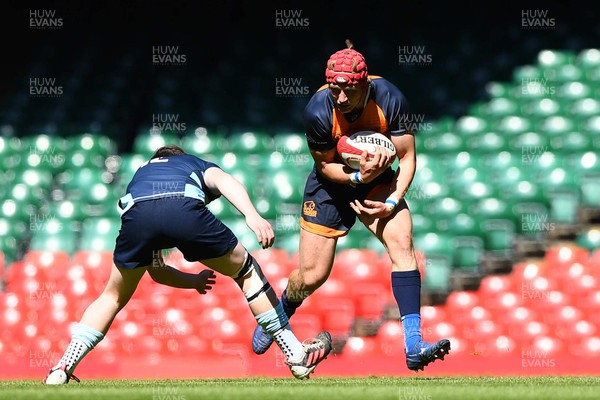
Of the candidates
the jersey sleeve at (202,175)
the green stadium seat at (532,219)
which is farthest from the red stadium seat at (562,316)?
the jersey sleeve at (202,175)

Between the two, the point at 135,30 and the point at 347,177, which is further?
the point at 135,30

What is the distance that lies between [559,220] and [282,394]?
7.41m

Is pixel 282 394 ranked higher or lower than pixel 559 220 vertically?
lower

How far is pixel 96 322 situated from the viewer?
6.08 m

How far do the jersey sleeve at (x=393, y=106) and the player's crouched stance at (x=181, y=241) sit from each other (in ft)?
3.58

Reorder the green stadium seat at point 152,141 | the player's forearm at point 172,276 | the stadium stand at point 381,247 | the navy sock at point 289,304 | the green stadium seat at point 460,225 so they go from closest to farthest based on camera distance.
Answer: the player's forearm at point 172,276, the navy sock at point 289,304, the stadium stand at point 381,247, the green stadium seat at point 460,225, the green stadium seat at point 152,141

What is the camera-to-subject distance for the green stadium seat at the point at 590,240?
10.8 m

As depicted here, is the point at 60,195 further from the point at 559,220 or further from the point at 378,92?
the point at 378,92

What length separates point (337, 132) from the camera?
641 cm

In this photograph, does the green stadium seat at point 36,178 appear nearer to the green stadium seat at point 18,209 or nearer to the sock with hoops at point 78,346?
the green stadium seat at point 18,209

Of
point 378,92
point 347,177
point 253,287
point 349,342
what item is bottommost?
point 349,342

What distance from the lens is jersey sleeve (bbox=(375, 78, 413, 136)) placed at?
629 centimetres

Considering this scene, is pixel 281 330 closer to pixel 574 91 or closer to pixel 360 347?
pixel 360 347

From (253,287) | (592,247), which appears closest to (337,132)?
(253,287)
